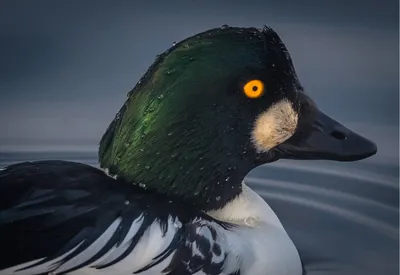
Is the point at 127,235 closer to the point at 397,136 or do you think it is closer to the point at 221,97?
the point at 221,97

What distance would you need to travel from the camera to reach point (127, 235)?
0.90 meters

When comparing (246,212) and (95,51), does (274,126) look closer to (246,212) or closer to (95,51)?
(246,212)

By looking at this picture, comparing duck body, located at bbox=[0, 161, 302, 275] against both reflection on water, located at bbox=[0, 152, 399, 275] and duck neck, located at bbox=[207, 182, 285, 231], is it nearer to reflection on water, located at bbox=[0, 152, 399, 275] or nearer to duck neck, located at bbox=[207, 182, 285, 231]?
duck neck, located at bbox=[207, 182, 285, 231]

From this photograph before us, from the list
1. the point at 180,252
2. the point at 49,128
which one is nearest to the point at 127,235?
the point at 180,252

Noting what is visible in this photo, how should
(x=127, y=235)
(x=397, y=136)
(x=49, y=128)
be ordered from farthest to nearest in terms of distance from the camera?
1. (x=397, y=136)
2. (x=49, y=128)
3. (x=127, y=235)

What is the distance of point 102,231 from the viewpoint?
0.89 m

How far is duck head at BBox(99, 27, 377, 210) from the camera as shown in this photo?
97 cm

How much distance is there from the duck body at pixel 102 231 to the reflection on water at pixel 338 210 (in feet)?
0.73

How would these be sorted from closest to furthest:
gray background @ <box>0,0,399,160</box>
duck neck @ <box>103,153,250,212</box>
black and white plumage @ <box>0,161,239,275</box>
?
black and white plumage @ <box>0,161,239,275</box>
duck neck @ <box>103,153,250,212</box>
gray background @ <box>0,0,399,160</box>

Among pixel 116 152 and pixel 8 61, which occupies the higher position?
pixel 8 61

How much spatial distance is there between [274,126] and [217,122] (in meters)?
0.08

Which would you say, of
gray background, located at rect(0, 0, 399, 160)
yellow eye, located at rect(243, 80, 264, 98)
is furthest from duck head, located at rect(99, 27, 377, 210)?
gray background, located at rect(0, 0, 399, 160)

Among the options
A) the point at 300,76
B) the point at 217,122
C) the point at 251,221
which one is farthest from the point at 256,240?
the point at 300,76

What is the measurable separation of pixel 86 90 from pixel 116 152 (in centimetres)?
16
